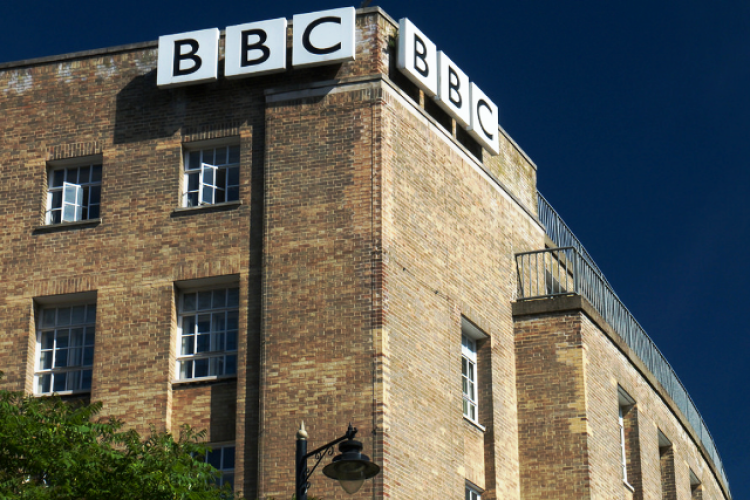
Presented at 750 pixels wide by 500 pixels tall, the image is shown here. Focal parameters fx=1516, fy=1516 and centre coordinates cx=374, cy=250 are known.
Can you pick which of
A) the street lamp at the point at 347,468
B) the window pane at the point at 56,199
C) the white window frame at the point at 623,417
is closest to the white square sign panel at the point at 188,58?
the window pane at the point at 56,199

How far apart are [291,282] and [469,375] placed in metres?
5.49

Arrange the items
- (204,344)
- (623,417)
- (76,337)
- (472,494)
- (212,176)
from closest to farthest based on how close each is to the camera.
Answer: (204,344) → (76,337) → (212,176) → (472,494) → (623,417)

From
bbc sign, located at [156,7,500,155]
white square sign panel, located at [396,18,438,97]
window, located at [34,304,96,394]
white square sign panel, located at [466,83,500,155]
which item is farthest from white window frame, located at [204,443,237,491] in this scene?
white square sign panel, located at [466,83,500,155]


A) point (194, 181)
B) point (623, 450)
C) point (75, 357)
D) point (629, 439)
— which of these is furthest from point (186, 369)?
point (629, 439)

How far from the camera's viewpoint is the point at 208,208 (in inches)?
1193

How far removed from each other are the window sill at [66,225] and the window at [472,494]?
9.29m

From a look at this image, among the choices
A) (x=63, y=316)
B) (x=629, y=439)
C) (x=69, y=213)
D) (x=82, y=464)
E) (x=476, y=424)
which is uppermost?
(x=69, y=213)

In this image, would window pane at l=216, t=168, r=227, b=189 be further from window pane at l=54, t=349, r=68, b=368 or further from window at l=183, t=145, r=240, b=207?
window pane at l=54, t=349, r=68, b=368

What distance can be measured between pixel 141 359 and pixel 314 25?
7495 millimetres

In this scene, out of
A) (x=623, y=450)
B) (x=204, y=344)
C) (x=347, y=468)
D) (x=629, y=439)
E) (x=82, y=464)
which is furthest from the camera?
(x=629, y=439)

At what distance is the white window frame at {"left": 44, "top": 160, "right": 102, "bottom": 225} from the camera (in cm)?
3145

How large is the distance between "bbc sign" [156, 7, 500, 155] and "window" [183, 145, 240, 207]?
4.97ft

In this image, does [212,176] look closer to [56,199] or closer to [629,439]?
[56,199]

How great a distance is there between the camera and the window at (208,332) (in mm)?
29453
